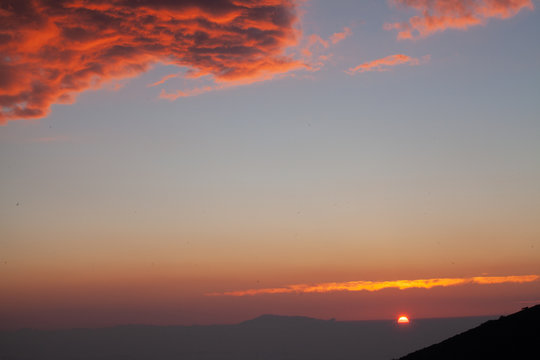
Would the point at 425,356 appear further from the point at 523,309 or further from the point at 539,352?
the point at 539,352

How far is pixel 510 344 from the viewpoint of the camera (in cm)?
2983

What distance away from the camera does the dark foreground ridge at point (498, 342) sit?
2866 cm

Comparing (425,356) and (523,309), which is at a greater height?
(523,309)

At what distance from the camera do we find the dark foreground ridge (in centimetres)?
2866

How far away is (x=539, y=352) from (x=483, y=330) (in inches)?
350

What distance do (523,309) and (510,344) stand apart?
7.54 metres

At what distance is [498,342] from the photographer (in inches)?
1226

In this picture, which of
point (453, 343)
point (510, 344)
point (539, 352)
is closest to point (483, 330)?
point (453, 343)

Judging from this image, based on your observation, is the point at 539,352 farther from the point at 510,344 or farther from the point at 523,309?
the point at 523,309

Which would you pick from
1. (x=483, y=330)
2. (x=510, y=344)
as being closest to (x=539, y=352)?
(x=510, y=344)

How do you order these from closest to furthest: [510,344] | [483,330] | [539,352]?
1. [539,352]
2. [510,344]
3. [483,330]

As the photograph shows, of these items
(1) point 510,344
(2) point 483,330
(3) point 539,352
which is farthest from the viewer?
(2) point 483,330

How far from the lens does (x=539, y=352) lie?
26938mm

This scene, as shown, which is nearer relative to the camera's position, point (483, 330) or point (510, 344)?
point (510, 344)
